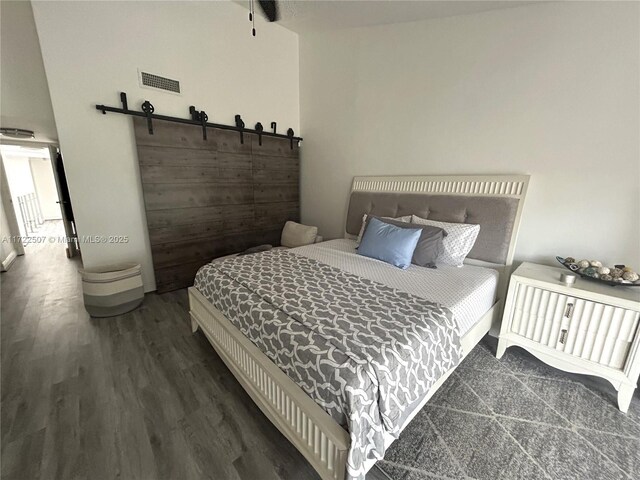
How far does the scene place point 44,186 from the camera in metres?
7.89

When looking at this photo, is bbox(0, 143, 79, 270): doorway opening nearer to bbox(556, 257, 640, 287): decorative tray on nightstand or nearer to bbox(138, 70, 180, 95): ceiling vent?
bbox(138, 70, 180, 95): ceiling vent

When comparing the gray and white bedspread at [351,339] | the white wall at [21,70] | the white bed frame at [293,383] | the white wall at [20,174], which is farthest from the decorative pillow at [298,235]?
the white wall at [20,174]

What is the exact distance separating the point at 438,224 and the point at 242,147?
2.57 m

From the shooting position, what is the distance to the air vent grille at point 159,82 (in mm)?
2617

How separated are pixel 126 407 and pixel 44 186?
10049 mm

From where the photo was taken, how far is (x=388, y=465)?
124 cm

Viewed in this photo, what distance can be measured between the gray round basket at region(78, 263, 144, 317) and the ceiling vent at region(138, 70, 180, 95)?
1.87 metres

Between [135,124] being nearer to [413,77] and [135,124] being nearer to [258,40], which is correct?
[258,40]

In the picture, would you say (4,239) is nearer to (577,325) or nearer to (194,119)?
(194,119)

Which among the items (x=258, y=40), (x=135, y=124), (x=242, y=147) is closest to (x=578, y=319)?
(x=242, y=147)

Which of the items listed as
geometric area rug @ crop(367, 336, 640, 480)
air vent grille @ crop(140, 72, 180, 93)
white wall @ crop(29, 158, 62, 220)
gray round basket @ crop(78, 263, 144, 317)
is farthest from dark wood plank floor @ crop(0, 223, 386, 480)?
white wall @ crop(29, 158, 62, 220)
